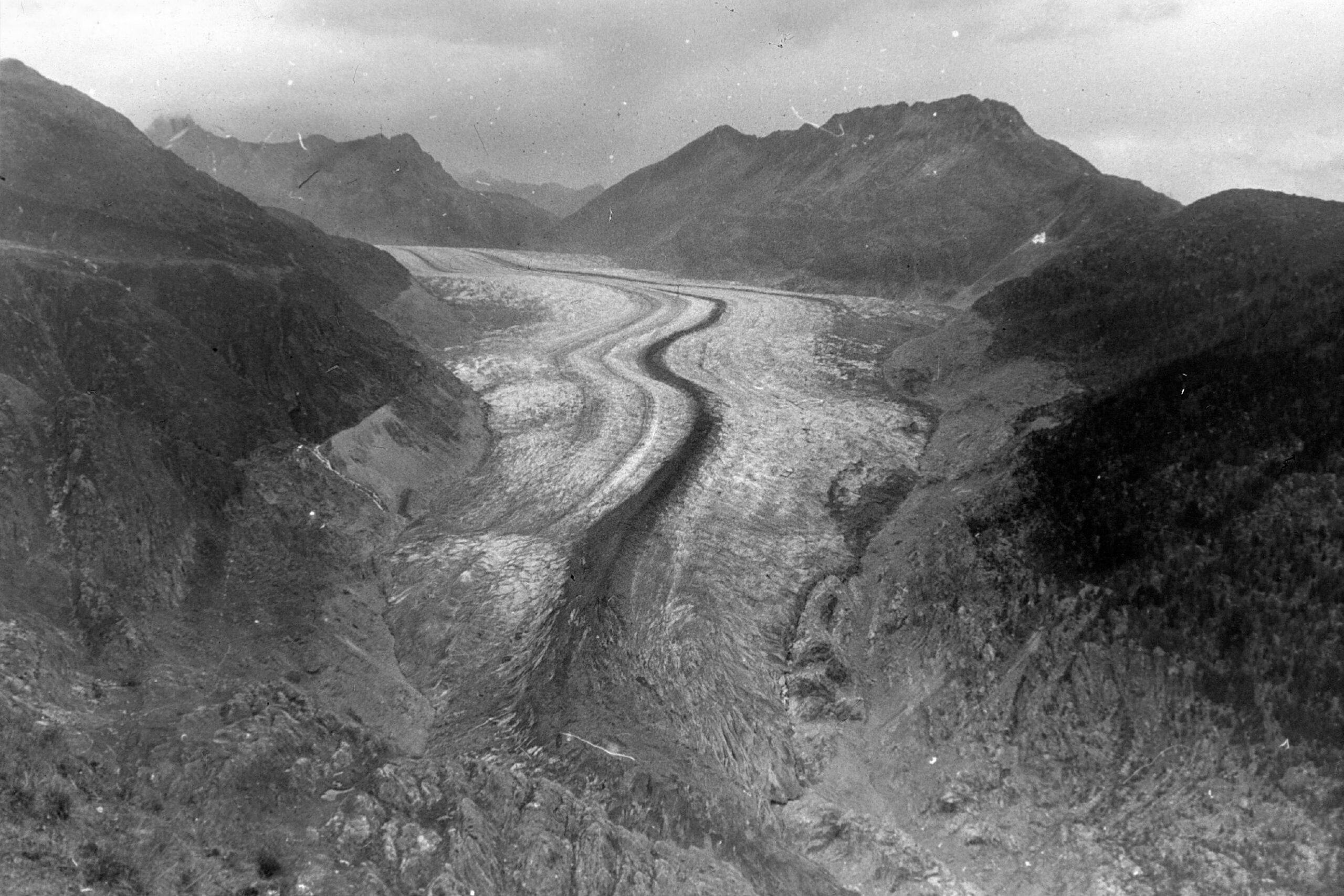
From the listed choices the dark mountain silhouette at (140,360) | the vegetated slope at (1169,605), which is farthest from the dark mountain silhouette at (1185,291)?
the dark mountain silhouette at (140,360)

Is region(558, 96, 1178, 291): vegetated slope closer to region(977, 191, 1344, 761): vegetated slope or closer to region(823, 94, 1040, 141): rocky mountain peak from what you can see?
region(823, 94, 1040, 141): rocky mountain peak

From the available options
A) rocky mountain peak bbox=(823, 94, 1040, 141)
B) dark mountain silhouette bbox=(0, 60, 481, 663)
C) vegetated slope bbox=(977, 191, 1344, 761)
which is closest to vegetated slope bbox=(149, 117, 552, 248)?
rocky mountain peak bbox=(823, 94, 1040, 141)

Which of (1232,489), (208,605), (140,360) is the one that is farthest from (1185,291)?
(140,360)

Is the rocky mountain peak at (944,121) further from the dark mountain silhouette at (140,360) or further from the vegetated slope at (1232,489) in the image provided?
the dark mountain silhouette at (140,360)

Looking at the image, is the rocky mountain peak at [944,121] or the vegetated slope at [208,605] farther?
the rocky mountain peak at [944,121]

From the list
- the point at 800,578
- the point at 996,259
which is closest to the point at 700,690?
the point at 800,578
